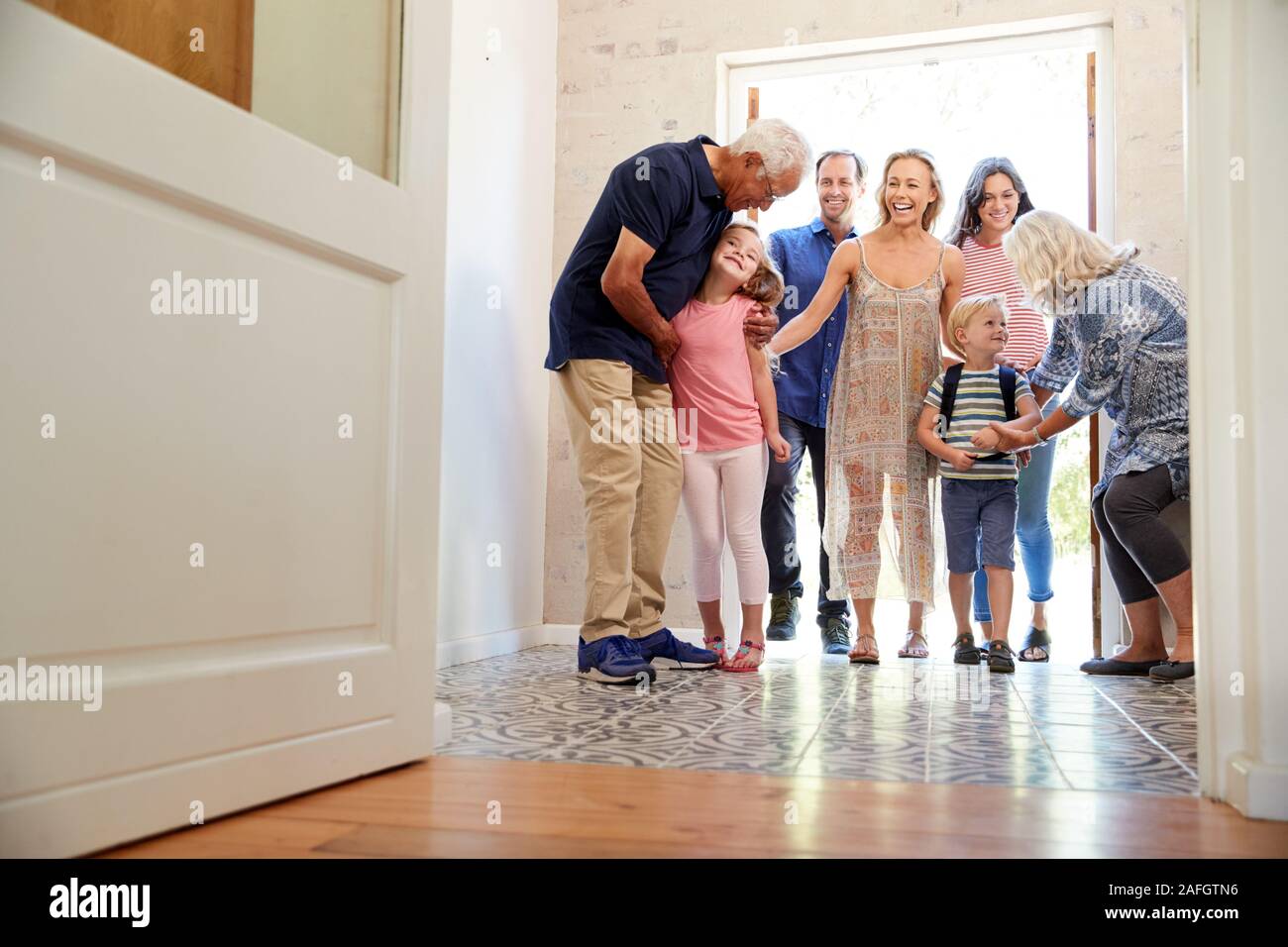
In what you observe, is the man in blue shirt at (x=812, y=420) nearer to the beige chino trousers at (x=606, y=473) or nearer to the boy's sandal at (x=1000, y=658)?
the boy's sandal at (x=1000, y=658)

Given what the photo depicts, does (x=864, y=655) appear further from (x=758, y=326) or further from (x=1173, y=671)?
(x=758, y=326)

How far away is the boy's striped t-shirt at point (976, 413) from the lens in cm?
284

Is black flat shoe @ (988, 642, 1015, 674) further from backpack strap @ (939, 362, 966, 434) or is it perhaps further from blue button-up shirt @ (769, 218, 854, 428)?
blue button-up shirt @ (769, 218, 854, 428)

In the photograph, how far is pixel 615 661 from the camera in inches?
96.4

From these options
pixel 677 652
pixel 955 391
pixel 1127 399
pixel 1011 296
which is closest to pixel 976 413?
pixel 955 391

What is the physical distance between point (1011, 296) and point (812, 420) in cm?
72

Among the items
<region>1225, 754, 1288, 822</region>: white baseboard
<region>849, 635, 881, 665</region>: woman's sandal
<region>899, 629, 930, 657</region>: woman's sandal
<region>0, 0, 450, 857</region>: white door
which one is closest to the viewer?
<region>0, 0, 450, 857</region>: white door

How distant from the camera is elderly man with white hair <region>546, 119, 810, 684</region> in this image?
2.44m

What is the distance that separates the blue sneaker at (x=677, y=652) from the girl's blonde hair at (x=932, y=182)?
1324mm

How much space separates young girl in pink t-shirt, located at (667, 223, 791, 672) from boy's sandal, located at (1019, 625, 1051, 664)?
0.92m

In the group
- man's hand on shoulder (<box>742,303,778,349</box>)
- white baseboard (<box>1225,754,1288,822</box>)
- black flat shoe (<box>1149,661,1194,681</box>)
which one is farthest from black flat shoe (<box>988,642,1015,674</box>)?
white baseboard (<box>1225,754,1288,822</box>)

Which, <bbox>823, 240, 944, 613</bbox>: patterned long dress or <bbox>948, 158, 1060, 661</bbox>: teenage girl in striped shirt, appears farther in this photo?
<bbox>948, 158, 1060, 661</bbox>: teenage girl in striped shirt

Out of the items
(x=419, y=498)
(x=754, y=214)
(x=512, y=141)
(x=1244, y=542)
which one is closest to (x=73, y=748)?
(x=419, y=498)
